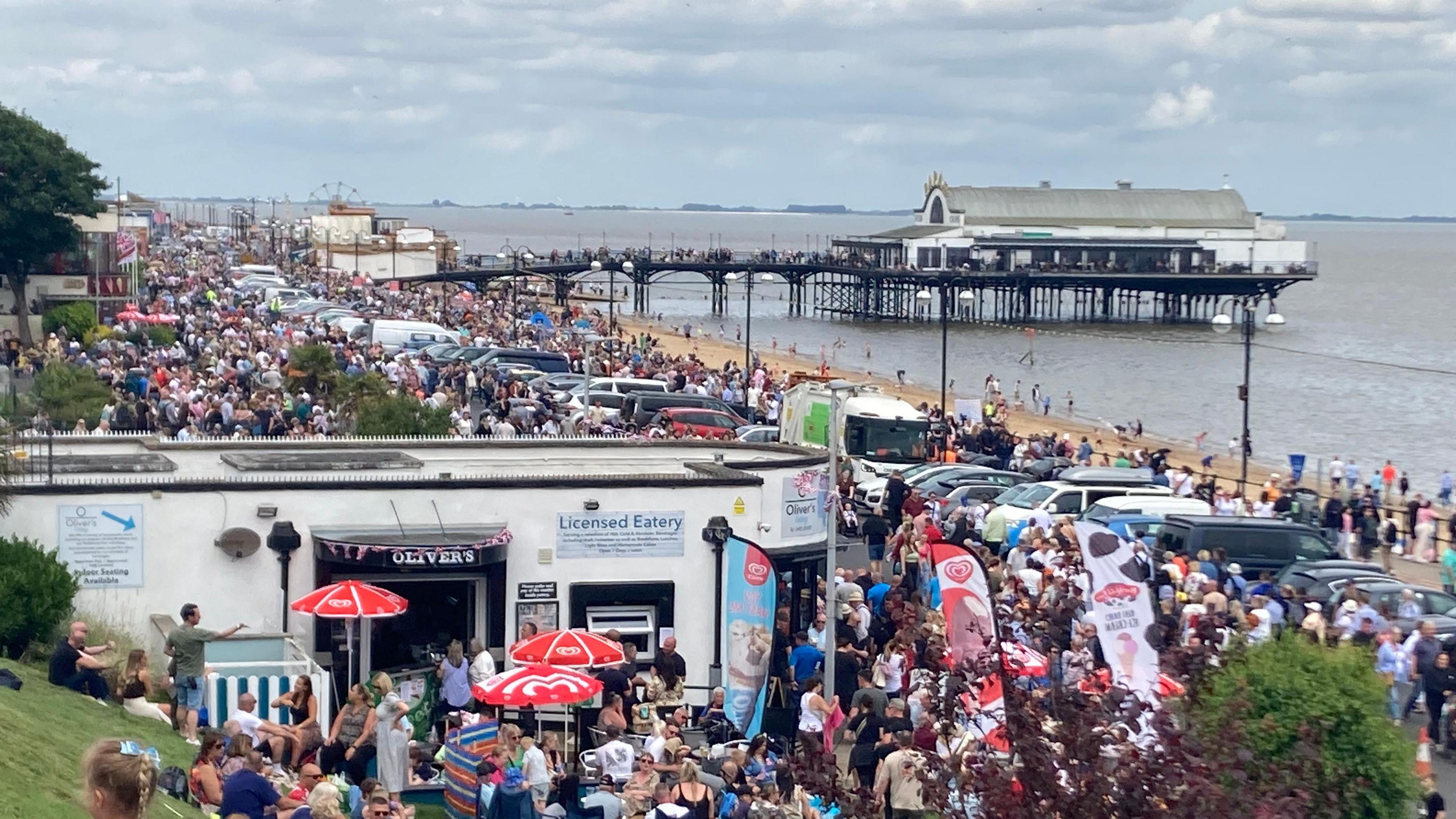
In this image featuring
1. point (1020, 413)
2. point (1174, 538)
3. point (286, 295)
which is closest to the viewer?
point (1174, 538)

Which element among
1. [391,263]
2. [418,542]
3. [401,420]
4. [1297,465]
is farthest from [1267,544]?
[391,263]

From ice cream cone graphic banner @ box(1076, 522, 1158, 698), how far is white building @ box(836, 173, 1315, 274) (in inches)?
3224

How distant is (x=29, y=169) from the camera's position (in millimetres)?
53188

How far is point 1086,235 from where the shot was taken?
10081 centimetres

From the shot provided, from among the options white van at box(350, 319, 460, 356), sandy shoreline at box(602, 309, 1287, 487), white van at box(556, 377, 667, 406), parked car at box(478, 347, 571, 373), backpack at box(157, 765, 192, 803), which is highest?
white van at box(350, 319, 460, 356)

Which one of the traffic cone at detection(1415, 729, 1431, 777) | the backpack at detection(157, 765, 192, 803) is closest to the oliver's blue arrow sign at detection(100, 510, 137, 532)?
the backpack at detection(157, 765, 192, 803)

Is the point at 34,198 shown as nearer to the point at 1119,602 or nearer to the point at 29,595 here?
the point at 29,595

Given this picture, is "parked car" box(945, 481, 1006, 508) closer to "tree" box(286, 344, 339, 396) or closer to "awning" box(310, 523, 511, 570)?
"awning" box(310, 523, 511, 570)

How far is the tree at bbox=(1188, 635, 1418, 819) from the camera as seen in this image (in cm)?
1209

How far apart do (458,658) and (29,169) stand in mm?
42235

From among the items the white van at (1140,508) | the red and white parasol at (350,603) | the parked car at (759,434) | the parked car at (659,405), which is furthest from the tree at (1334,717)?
the parked car at (659,405)

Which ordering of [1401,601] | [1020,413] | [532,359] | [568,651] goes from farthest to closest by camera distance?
[1020,413] < [532,359] < [1401,601] < [568,651]

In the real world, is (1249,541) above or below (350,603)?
below

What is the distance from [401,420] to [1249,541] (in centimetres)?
1289
